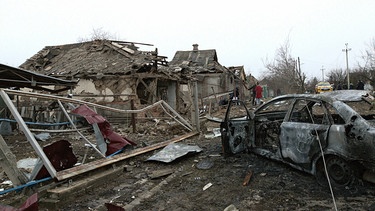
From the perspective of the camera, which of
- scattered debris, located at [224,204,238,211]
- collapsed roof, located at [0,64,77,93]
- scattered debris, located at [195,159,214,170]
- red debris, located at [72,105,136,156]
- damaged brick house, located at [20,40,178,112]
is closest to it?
scattered debris, located at [224,204,238,211]

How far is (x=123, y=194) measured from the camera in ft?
17.7

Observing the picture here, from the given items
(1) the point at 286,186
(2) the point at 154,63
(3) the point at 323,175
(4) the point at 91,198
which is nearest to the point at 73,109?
(4) the point at 91,198

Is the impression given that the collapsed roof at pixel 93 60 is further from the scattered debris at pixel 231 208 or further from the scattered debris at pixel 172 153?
the scattered debris at pixel 231 208

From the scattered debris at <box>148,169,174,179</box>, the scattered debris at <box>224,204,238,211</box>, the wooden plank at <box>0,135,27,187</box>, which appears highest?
the wooden plank at <box>0,135,27,187</box>

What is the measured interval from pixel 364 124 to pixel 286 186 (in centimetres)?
162

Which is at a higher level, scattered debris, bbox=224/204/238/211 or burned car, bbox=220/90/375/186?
burned car, bbox=220/90/375/186

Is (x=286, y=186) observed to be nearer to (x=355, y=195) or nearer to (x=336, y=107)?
(x=355, y=195)

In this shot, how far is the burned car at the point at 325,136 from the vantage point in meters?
4.35

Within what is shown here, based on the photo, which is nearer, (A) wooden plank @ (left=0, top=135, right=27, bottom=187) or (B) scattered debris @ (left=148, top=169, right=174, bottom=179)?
(A) wooden plank @ (left=0, top=135, right=27, bottom=187)

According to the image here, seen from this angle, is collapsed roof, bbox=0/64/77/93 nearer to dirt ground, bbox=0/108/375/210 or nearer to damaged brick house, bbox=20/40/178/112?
dirt ground, bbox=0/108/375/210

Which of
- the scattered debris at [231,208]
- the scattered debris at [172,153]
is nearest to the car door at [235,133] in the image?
the scattered debris at [172,153]

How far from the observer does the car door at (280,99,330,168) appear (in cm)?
489

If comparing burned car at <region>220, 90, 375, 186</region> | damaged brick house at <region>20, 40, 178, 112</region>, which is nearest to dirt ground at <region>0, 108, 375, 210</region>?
burned car at <region>220, 90, 375, 186</region>

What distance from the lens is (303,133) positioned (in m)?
5.16
